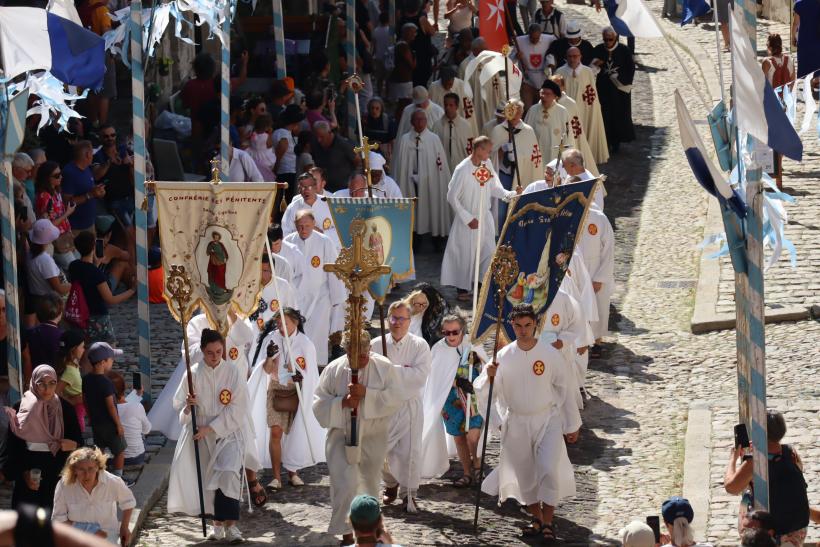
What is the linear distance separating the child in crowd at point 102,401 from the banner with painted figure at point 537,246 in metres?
2.65

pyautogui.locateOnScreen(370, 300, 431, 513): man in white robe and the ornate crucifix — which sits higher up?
the ornate crucifix

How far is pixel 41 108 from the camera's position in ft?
43.2

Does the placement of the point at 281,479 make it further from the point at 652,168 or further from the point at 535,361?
the point at 652,168

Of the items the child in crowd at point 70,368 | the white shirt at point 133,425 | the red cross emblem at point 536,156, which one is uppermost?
the red cross emblem at point 536,156

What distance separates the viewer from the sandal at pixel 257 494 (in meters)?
12.0

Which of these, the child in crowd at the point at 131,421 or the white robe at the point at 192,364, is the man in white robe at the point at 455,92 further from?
the child in crowd at the point at 131,421

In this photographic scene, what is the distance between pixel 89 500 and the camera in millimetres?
9852

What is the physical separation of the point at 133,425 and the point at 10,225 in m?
1.67

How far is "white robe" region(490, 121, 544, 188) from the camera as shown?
59.0ft

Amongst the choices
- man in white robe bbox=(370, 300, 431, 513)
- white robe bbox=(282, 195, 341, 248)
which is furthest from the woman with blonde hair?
white robe bbox=(282, 195, 341, 248)

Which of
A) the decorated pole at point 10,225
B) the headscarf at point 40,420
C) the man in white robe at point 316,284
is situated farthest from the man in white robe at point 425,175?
the headscarf at point 40,420

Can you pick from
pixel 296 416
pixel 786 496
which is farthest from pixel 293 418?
pixel 786 496

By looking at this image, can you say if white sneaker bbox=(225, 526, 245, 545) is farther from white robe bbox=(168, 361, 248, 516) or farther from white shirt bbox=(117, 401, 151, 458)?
white shirt bbox=(117, 401, 151, 458)

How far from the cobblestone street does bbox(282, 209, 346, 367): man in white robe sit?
1277 millimetres
